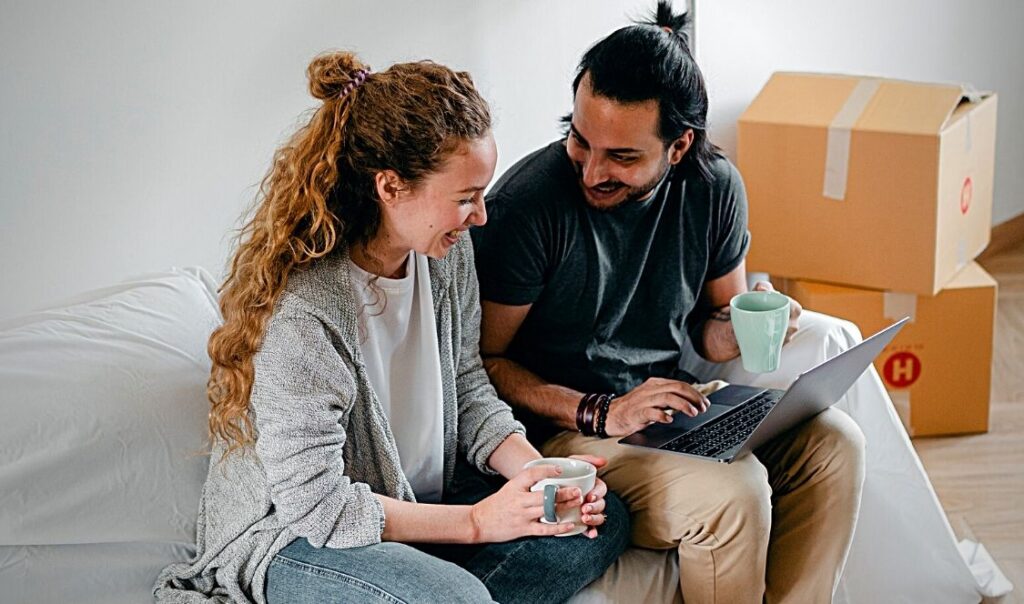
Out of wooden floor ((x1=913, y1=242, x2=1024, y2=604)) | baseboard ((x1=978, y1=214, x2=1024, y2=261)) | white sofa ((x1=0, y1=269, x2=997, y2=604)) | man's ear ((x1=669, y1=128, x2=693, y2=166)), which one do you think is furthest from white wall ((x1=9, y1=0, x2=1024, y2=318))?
baseboard ((x1=978, y1=214, x2=1024, y2=261))

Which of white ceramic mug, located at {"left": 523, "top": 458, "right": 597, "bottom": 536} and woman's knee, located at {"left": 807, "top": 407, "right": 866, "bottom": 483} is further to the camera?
woman's knee, located at {"left": 807, "top": 407, "right": 866, "bottom": 483}

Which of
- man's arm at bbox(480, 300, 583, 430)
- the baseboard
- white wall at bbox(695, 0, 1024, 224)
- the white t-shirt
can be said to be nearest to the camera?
the white t-shirt

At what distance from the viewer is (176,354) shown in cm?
170

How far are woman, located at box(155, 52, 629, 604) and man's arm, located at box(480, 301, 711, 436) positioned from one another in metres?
0.21

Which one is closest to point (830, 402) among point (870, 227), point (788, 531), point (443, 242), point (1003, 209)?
point (788, 531)

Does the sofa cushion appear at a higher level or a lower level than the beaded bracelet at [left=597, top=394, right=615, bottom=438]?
higher

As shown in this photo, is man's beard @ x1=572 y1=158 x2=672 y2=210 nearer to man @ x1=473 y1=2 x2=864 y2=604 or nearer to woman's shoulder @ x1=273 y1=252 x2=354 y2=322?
man @ x1=473 y1=2 x2=864 y2=604

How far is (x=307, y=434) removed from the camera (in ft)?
4.85

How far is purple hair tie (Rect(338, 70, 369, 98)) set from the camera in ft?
5.11

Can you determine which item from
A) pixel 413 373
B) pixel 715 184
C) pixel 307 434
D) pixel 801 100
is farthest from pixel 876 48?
pixel 307 434

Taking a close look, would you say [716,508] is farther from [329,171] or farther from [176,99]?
[176,99]

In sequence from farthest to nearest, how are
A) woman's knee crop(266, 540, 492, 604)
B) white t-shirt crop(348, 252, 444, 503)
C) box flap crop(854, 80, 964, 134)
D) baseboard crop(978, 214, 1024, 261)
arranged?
baseboard crop(978, 214, 1024, 261), box flap crop(854, 80, 964, 134), white t-shirt crop(348, 252, 444, 503), woman's knee crop(266, 540, 492, 604)

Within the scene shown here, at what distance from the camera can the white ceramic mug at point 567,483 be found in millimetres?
1556

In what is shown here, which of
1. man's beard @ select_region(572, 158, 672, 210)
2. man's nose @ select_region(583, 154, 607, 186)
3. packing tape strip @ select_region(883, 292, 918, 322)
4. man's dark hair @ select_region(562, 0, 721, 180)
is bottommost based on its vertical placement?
packing tape strip @ select_region(883, 292, 918, 322)
